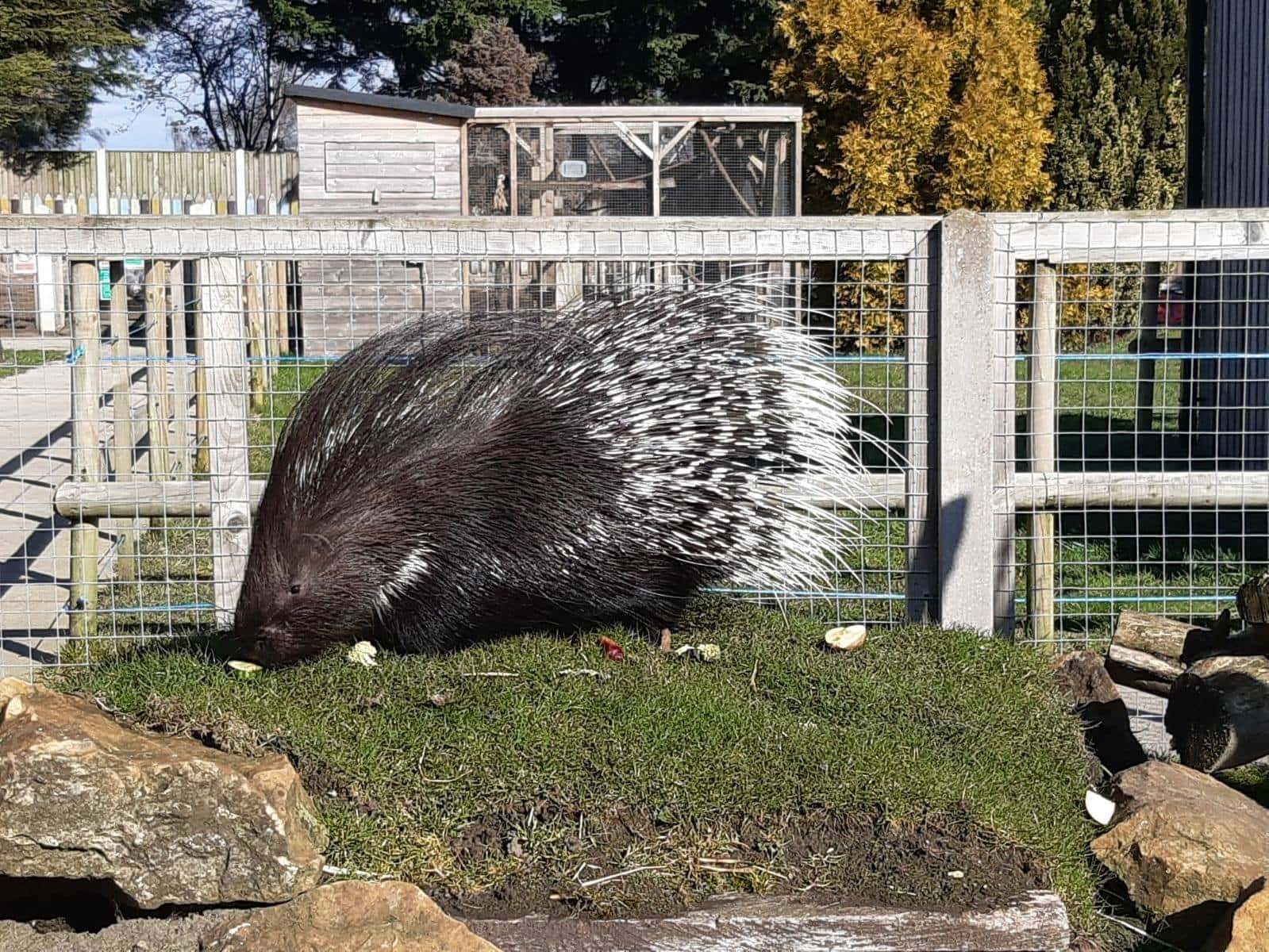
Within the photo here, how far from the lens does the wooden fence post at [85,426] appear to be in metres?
5.26

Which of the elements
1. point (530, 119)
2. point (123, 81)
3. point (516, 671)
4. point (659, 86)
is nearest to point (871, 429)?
point (530, 119)

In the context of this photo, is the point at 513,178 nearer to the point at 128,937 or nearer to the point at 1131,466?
the point at 1131,466

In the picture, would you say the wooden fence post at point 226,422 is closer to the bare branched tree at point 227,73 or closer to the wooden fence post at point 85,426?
the wooden fence post at point 85,426

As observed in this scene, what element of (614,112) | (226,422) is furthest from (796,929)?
(614,112)

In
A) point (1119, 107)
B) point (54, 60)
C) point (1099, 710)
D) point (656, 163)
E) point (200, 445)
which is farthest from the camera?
point (54, 60)

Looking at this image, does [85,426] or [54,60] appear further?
[54,60]

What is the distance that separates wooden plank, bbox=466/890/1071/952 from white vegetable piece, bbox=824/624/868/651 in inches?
56.2

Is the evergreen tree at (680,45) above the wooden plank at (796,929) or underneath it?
above

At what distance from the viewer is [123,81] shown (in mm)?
30297

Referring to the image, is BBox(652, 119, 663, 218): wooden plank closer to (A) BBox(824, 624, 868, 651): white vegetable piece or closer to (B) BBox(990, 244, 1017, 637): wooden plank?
(B) BBox(990, 244, 1017, 637): wooden plank

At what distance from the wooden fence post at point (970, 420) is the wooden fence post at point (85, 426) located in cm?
311

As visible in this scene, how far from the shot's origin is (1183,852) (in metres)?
3.60

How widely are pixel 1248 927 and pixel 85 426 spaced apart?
14.5ft

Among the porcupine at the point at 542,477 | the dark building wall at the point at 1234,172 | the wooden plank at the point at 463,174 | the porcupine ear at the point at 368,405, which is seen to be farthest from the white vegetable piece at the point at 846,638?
the wooden plank at the point at 463,174
